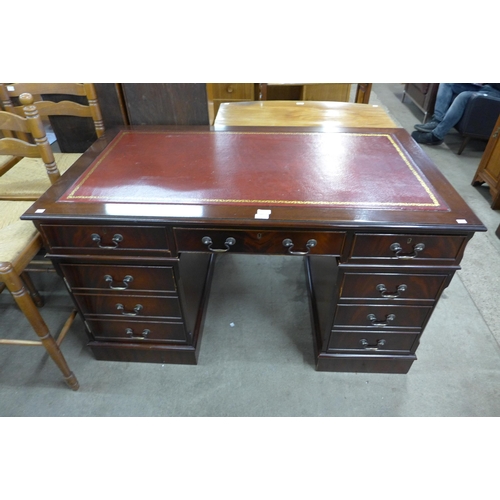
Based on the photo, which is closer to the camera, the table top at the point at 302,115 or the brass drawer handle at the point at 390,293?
the brass drawer handle at the point at 390,293

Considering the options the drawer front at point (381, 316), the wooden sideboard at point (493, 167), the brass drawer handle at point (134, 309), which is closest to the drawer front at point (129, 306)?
the brass drawer handle at point (134, 309)

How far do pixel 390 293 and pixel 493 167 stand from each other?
2091 millimetres

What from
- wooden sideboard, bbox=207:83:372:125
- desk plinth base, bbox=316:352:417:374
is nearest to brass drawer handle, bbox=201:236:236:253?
desk plinth base, bbox=316:352:417:374

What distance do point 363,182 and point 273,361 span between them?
936 mm

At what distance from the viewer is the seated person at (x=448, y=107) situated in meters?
3.18

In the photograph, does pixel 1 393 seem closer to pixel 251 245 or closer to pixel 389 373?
pixel 251 245

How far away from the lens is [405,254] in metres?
1.16

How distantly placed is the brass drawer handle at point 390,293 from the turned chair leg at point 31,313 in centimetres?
128

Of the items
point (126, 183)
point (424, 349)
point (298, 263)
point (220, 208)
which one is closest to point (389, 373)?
point (424, 349)

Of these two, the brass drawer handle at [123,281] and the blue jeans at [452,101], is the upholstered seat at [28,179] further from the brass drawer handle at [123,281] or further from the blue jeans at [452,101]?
the blue jeans at [452,101]

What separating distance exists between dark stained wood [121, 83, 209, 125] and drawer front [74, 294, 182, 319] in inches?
33.4

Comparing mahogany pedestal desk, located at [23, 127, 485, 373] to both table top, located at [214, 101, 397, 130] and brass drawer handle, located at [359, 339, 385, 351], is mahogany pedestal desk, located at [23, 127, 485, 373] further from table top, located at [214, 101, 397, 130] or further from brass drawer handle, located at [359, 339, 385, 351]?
table top, located at [214, 101, 397, 130]

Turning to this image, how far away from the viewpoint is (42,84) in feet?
5.17

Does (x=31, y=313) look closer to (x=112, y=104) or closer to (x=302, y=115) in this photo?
(x=112, y=104)
